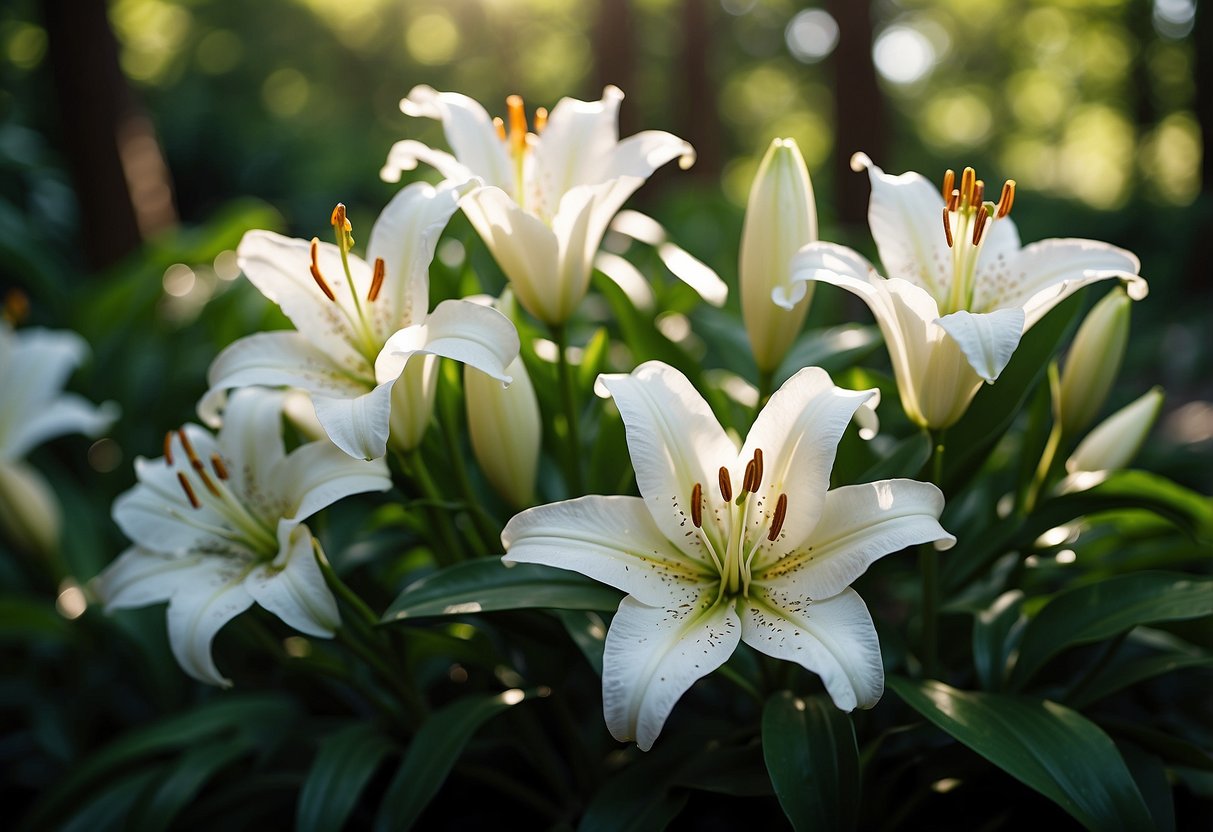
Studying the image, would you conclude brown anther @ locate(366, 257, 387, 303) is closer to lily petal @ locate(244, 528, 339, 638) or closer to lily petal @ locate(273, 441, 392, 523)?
lily petal @ locate(273, 441, 392, 523)

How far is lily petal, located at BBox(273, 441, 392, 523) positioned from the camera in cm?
122

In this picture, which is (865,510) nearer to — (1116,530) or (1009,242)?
(1009,242)

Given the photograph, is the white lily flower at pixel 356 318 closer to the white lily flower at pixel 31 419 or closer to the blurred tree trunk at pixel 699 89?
the white lily flower at pixel 31 419

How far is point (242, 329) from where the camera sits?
238 cm

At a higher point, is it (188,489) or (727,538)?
(188,489)

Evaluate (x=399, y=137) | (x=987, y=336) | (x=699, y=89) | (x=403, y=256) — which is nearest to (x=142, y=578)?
(x=403, y=256)

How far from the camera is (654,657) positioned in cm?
103

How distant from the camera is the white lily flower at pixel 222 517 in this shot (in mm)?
1234

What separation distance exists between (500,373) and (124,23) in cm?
1554

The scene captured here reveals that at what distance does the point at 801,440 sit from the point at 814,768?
390 millimetres

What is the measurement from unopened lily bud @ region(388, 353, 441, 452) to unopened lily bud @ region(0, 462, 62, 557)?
1.16 metres

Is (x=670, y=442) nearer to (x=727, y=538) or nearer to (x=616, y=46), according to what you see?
(x=727, y=538)

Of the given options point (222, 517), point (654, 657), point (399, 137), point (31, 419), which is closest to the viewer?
point (654, 657)

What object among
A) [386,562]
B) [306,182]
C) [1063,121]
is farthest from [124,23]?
[1063,121]
